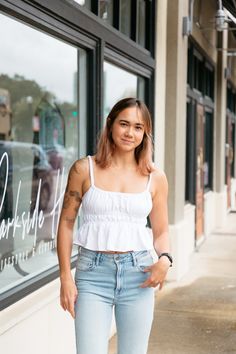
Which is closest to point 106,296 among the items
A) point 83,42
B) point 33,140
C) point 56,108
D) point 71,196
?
point 71,196

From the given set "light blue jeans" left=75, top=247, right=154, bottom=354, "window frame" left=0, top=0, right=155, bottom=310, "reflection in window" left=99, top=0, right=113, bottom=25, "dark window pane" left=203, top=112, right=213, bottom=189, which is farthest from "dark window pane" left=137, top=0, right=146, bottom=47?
"dark window pane" left=203, top=112, right=213, bottom=189

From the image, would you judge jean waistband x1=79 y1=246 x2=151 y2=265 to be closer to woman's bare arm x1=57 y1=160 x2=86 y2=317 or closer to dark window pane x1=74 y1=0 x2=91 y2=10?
woman's bare arm x1=57 y1=160 x2=86 y2=317

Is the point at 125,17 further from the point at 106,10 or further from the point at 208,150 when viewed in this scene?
the point at 208,150

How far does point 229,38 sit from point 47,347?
11.6m

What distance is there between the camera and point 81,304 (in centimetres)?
261

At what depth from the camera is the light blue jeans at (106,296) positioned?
Answer: 8.54 ft

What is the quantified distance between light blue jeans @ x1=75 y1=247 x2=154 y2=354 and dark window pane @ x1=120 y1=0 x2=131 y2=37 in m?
3.60

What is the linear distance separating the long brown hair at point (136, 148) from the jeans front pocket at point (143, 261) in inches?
15.4

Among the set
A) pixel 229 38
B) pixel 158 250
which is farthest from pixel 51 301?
pixel 229 38

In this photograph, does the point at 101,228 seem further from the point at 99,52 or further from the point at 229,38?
the point at 229,38

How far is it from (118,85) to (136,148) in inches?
123

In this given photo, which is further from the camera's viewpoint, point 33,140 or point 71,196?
point 33,140

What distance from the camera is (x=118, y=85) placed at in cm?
585

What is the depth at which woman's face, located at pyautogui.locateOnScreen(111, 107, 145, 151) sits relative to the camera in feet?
8.85
